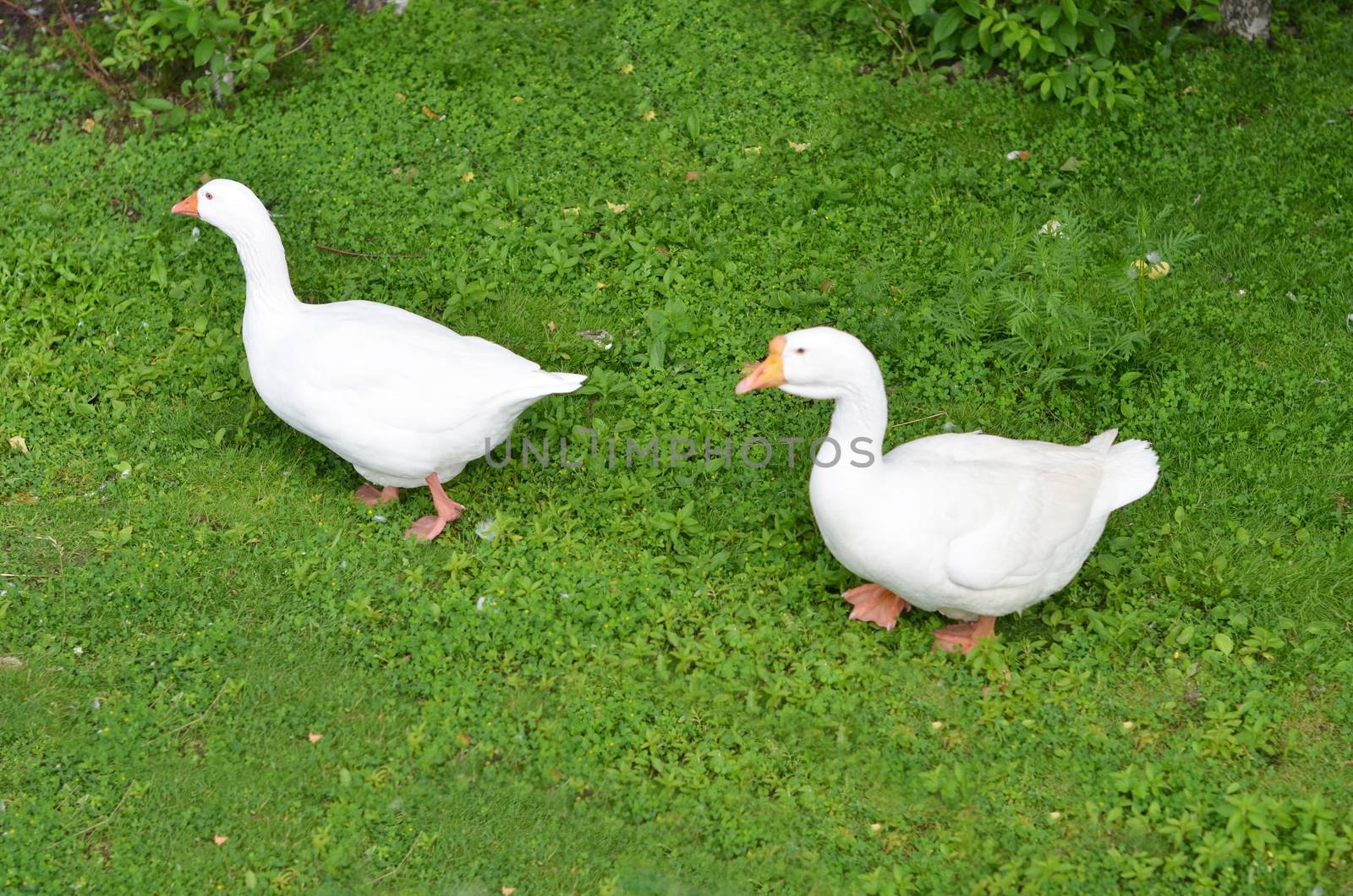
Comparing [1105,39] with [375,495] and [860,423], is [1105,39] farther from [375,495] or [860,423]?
[375,495]

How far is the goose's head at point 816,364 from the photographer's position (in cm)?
414

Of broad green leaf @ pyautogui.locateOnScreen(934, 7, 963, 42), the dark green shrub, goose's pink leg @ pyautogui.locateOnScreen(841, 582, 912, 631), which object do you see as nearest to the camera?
goose's pink leg @ pyautogui.locateOnScreen(841, 582, 912, 631)

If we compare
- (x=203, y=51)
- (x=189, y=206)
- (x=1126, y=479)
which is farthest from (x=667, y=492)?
(x=203, y=51)

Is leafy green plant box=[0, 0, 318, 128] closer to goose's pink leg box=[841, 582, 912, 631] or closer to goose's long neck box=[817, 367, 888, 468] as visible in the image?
goose's long neck box=[817, 367, 888, 468]

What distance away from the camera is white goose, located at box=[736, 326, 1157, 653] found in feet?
13.9

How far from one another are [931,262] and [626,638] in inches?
107

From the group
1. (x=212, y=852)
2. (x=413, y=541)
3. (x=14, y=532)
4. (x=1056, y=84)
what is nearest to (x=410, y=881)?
(x=212, y=852)

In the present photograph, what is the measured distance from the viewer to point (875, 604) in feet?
15.7

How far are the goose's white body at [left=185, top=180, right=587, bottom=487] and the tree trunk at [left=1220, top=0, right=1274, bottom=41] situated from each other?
5116mm

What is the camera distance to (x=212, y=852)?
4016mm

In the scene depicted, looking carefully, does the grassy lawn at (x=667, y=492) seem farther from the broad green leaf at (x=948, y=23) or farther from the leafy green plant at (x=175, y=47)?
the broad green leaf at (x=948, y=23)

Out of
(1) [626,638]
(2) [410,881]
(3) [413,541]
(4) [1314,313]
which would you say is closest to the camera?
(2) [410,881]

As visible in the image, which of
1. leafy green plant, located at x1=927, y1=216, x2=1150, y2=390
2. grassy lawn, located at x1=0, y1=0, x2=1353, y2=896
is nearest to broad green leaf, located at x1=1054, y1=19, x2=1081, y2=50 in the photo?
grassy lawn, located at x1=0, y1=0, x2=1353, y2=896

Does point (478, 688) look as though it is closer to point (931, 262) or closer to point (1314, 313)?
point (931, 262)
